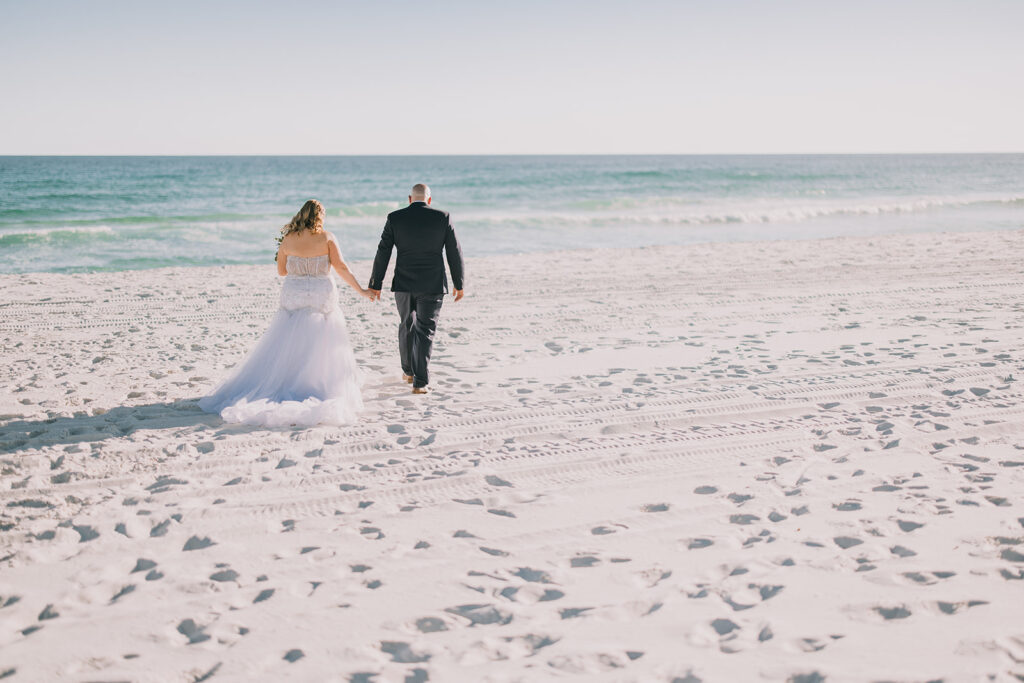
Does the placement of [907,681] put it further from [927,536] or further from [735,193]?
[735,193]

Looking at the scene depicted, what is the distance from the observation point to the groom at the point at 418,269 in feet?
20.1

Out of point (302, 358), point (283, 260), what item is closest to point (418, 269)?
point (283, 260)

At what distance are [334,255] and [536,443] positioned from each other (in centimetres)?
231

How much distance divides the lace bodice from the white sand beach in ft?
3.67

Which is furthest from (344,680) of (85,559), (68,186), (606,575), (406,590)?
(68,186)

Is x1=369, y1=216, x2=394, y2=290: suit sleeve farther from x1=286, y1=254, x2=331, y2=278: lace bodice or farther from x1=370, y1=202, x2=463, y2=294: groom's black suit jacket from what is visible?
x1=286, y1=254, x2=331, y2=278: lace bodice

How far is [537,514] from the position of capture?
12.9ft

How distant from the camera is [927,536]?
3.58 meters

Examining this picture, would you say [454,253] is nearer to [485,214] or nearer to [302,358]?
[302,358]

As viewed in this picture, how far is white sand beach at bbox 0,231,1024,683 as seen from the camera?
9.11 ft

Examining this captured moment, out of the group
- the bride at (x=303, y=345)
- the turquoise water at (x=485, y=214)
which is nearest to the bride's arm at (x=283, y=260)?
the bride at (x=303, y=345)

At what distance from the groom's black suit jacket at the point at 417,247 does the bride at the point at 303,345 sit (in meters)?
0.47

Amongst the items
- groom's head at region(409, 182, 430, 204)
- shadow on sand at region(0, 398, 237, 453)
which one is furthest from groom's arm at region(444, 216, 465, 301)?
shadow on sand at region(0, 398, 237, 453)

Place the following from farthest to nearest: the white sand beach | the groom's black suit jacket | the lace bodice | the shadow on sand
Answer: the groom's black suit jacket, the lace bodice, the shadow on sand, the white sand beach
